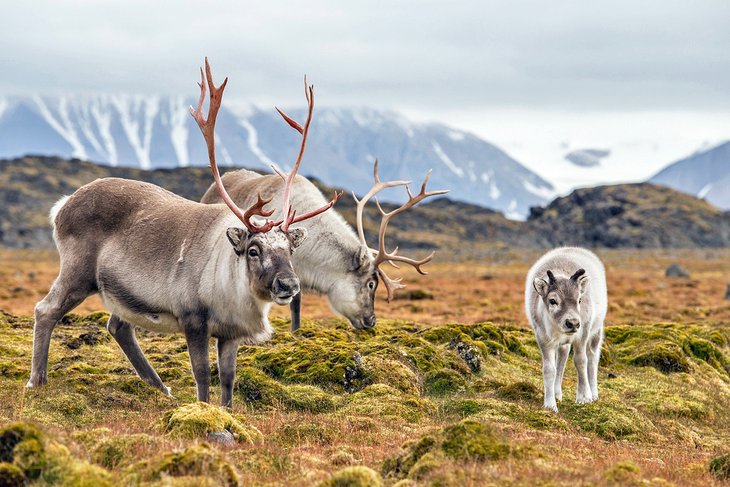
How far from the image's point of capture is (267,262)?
12039mm

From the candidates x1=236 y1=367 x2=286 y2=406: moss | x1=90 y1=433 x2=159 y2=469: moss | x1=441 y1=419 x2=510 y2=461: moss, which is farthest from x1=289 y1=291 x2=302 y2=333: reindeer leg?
x1=441 y1=419 x2=510 y2=461: moss

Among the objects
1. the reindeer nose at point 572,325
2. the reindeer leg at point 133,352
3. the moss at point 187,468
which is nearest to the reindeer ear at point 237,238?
the reindeer leg at point 133,352

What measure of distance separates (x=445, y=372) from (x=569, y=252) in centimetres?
391

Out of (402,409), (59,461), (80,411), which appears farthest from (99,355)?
(59,461)

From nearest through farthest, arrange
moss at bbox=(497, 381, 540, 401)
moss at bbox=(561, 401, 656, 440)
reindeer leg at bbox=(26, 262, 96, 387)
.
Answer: moss at bbox=(561, 401, 656, 440), reindeer leg at bbox=(26, 262, 96, 387), moss at bbox=(497, 381, 540, 401)

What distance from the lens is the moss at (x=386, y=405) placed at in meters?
13.1

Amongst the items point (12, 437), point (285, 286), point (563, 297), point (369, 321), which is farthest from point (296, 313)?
point (12, 437)

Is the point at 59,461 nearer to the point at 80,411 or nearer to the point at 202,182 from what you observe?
the point at 80,411

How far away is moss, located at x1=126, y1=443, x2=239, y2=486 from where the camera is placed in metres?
7.59

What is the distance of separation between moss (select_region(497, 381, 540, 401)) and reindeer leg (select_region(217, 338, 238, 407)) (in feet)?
17.1

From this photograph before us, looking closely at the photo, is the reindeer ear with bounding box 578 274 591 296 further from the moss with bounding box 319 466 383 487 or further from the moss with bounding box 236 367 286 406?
the moss with bounding box 319 466 383 487

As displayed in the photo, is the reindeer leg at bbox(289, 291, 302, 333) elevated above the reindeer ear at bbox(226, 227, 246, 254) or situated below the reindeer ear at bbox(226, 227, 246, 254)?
below

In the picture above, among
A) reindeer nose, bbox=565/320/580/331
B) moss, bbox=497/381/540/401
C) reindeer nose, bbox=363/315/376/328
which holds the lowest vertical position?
reindeer nose, bbox=363/315/376/328

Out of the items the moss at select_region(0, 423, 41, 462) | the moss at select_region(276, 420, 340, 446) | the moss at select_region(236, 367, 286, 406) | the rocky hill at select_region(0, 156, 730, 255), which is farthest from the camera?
the rocky hill at select_region(0, 156, 730, 255)
